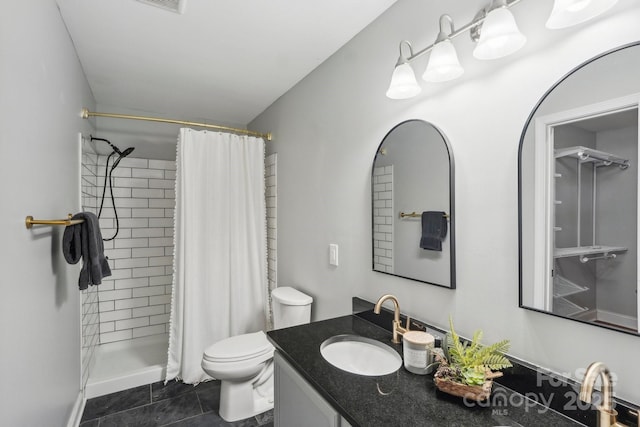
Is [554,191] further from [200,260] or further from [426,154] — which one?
[200,260]

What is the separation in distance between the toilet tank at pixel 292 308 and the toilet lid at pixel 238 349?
189 mm

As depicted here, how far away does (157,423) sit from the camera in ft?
6.47

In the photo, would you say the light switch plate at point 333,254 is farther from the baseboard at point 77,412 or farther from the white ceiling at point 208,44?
the baseboard at point 77,412

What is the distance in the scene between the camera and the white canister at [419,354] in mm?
1056

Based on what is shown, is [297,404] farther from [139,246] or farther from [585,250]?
[139,246]

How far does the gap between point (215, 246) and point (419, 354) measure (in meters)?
1.89

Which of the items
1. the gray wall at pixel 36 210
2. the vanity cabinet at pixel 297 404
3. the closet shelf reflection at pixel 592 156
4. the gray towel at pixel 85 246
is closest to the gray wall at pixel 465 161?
the closet shelf reflection at pixel 592 156

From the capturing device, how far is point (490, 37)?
3.04ft

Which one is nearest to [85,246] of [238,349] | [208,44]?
[238,349]

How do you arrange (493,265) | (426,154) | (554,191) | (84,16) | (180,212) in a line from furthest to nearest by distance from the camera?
(180,212)
(84,16)
(426,154)
(493,265)
(554,191)

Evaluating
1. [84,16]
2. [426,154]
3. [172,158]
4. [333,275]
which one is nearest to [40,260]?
[84,16]

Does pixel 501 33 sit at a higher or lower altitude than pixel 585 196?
higher

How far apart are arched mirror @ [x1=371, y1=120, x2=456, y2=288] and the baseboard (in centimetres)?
196

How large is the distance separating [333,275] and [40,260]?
1.43m
